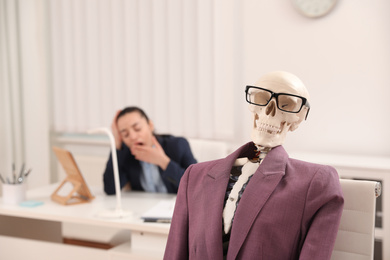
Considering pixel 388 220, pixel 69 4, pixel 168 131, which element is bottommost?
pixel 388 220

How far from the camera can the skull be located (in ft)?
4.56

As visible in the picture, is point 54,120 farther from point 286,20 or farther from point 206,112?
point 286,20

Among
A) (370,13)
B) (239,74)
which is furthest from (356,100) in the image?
(239,74)

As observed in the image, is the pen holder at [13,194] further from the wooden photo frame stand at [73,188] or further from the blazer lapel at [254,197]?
the blazer lapel at [254,197]

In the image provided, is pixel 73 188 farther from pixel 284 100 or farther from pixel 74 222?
pixel 284 100

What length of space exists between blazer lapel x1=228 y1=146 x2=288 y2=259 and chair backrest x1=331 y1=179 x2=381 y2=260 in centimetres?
25

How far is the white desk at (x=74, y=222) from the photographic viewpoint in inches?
85.4

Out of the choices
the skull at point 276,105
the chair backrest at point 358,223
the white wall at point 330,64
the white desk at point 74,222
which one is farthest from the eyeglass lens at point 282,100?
the white wall at point 330,64

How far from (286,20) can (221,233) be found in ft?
7.90

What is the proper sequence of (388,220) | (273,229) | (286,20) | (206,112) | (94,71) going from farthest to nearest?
(94,71)
(206,112)
(286,20)
(388,220)
(273,229)

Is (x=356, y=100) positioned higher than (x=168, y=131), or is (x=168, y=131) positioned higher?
(x=356, y=100)

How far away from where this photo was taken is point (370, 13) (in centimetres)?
326

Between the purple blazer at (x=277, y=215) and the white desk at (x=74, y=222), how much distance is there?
0.75 meters

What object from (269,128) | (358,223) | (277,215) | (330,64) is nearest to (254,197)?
(277,215)
